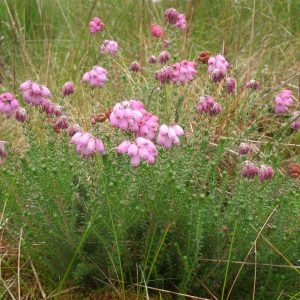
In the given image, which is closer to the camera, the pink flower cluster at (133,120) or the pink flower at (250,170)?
the pink flower cluster at (133,120)

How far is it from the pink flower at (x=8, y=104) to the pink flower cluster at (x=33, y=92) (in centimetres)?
6

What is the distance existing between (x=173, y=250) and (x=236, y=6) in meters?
3.56

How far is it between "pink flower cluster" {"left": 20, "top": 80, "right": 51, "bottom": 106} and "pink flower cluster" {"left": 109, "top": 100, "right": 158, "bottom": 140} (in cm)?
52

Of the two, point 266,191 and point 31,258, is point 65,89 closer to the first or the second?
point 31,258

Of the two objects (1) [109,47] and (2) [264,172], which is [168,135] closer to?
(2) [264,172]

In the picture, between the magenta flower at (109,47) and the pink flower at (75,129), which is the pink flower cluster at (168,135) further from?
the magenta flower at (109,47)

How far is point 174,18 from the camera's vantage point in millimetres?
3318

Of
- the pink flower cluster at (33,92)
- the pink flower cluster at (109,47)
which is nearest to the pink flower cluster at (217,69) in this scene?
the pink flower cluster at (33,92)

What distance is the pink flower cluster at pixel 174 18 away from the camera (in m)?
3.28

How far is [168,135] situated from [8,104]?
2.47 ft

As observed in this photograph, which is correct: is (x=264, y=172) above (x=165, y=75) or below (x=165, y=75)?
below

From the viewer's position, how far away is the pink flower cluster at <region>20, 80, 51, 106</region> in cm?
230

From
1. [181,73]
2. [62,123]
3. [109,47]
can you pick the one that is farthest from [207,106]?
[109,47]

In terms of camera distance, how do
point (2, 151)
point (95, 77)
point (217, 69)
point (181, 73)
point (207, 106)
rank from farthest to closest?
1. point (95, 77)
2. point (181, 73)
3. point (217, 69)
4. point (207, 106)
5. point (2, 151)
